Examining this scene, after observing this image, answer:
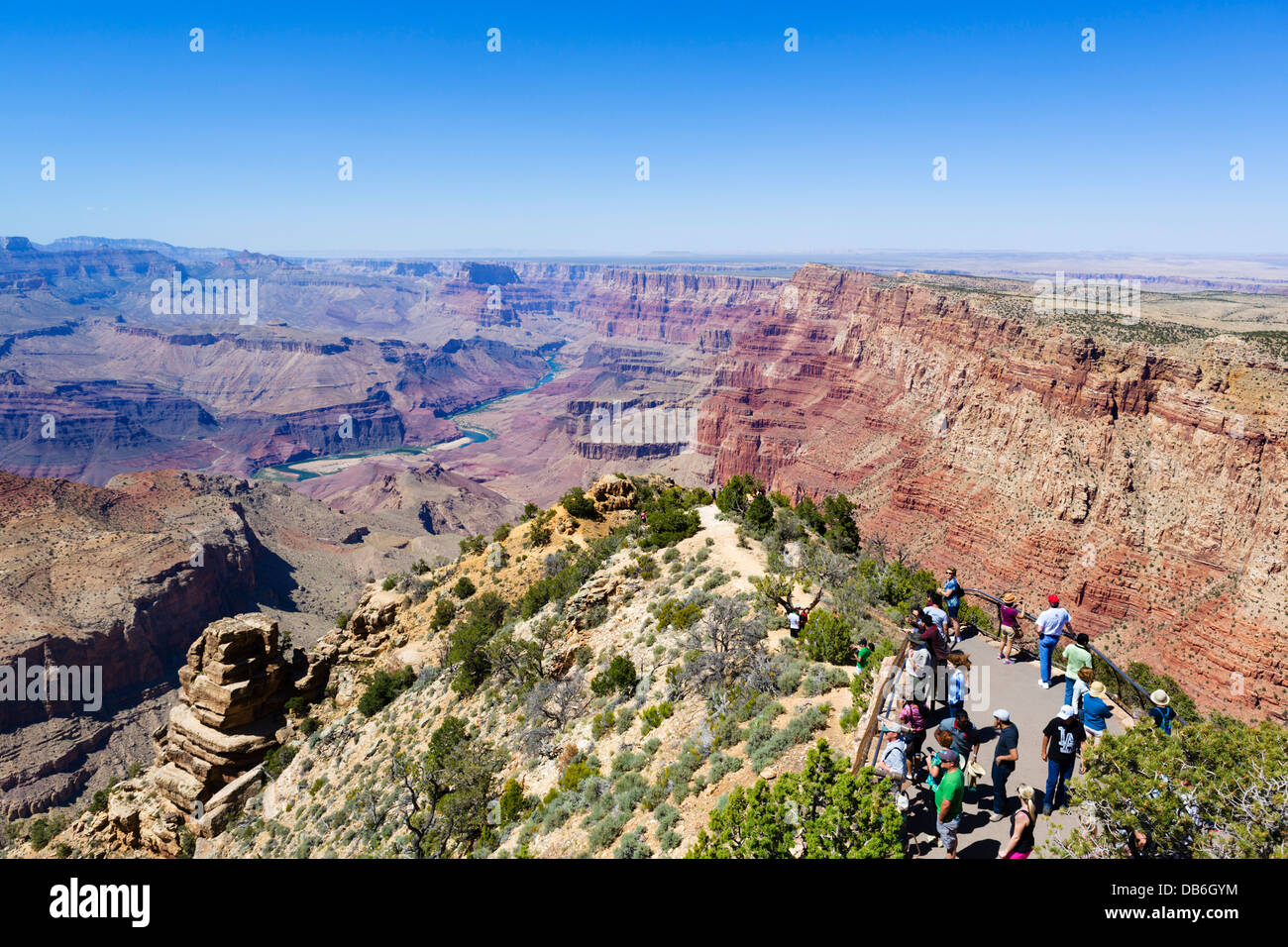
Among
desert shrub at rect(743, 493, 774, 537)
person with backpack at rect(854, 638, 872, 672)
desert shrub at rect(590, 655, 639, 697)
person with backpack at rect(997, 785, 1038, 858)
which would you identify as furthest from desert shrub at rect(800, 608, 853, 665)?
desert shrub at rect(743, 493, 774, 537)

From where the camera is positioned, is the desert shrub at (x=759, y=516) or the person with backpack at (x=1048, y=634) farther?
the desert shrub at (x=759, y=516)

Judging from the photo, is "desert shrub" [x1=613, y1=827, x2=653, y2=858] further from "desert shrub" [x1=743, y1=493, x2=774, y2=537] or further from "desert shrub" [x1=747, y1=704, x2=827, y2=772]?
"desert shrub" [x1=743, y1=493, x2=774, y2=537]

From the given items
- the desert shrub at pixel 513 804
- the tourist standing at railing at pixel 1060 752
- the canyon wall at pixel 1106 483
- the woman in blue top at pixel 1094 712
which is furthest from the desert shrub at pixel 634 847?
the canyon wall at pixel 1106 483

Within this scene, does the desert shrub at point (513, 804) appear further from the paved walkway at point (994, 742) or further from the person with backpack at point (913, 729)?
the paved walkway at point (994, 742)

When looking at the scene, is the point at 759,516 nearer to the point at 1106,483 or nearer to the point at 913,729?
the point at 913,729
